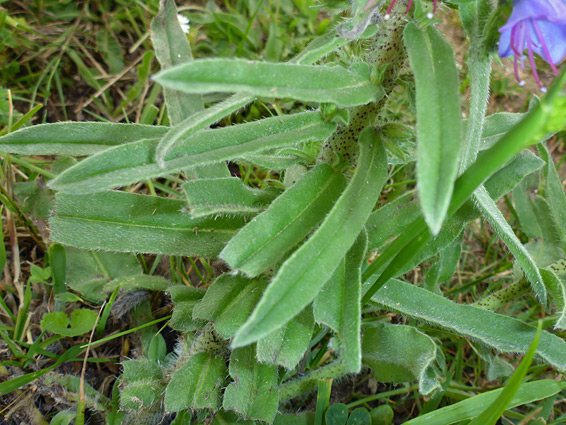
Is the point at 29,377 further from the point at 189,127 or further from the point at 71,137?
the point at 189,127

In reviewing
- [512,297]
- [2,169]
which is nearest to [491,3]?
[512,297]

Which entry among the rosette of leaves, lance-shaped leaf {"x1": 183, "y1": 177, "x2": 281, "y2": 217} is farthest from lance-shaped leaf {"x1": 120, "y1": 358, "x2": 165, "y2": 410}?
lance-shaped leaf {"x1": 183, "y1": 177, "x2": 281, "y2": 217}

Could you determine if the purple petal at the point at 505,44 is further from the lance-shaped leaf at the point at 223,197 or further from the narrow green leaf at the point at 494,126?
the lance-shaped leaf at the point at 223,197

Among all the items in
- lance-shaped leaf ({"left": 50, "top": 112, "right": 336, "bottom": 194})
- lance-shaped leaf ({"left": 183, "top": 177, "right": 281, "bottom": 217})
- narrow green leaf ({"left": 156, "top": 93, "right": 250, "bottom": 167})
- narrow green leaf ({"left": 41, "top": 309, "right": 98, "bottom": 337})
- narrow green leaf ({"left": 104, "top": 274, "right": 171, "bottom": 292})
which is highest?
narrow green leaf ({"left": 156, "top": 93, "right": 250, "bottom": 167})

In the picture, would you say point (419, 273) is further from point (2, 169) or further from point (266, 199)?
point (2, 169)

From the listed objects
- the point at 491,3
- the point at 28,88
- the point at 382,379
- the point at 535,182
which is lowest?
the point at 382,379

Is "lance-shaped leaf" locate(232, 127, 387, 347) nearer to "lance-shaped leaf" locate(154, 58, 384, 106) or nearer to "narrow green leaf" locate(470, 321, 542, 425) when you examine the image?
"lance-shaped leaf" locate(154, 58, 384, 106)
